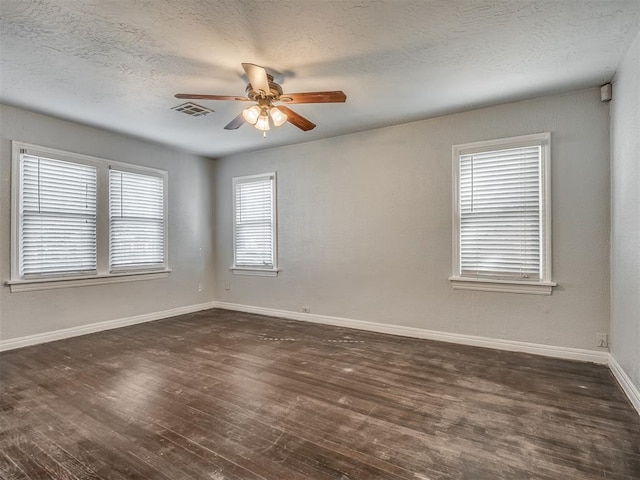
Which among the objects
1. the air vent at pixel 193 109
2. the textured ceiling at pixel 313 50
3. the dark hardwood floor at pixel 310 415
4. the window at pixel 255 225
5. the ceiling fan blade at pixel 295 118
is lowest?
the dark hardwood floor at pixel 310 415

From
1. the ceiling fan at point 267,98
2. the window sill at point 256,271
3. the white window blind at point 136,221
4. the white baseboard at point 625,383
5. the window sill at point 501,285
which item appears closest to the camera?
the white baseboard at point 625,383

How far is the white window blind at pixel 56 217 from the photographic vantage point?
3.84 m

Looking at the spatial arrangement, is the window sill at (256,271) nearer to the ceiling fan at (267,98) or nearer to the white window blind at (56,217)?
the white window blind at (56,217)

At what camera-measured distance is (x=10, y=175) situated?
3719 mm

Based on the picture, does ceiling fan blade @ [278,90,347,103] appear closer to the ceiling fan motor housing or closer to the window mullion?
the ceiling fan motor housing

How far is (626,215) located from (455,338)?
2.03 meters

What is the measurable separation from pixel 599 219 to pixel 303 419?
3296 mm

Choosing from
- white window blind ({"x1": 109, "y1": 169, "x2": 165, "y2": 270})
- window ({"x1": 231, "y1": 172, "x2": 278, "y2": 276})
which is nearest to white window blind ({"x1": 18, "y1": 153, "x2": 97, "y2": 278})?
white window blind ({"x1": 109, "y1": 169, "x2": 165, "y2": 270})

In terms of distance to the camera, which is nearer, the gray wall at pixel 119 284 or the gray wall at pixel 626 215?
the gray wall at pixel 626 215

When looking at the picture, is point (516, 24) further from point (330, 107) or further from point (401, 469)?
point (401, 469)

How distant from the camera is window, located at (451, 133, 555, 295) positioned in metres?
3.46

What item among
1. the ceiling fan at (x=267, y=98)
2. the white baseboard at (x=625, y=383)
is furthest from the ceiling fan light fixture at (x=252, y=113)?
the white baseboard at (x=625, y=383)

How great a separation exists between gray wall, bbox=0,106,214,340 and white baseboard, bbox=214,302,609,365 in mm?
1409

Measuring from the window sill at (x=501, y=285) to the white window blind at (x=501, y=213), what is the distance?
0.20 feet
